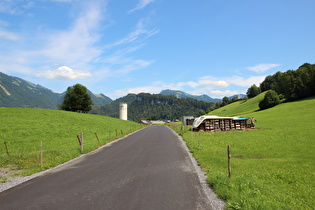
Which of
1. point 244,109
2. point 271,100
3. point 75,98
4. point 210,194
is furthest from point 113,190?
point 244,109

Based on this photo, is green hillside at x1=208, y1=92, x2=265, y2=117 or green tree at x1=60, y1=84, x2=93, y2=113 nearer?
green tree at x1=60, y1=84, x2=93, y2=113

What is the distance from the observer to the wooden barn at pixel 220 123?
41969 millimetres

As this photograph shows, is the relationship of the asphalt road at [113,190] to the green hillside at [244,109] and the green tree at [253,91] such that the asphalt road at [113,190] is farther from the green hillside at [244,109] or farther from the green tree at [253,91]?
the green tree at [253,91]

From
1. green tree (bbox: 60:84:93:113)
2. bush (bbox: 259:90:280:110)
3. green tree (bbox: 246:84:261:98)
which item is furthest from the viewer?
green tree (bbox: 246:84:261:98)

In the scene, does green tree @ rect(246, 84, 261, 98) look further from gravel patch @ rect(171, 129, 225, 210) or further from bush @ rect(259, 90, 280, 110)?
gravel patch @ rect(171, 129, 225, 210)

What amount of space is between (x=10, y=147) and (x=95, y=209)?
71.4 feet

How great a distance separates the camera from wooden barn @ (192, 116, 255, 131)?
41969 mm

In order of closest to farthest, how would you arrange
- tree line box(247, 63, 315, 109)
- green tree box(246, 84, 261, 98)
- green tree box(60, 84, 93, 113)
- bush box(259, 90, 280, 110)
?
tree line box(247, 63, 315, 109) → bush box(259, 90, 280, 110) → green tree box(60, 84, 93, 113) → green tree box(246, 84, 261, 98)

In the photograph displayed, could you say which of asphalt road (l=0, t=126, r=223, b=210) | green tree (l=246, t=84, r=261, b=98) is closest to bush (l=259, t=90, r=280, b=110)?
green tree (l=246, t=84, r=261, b=98)

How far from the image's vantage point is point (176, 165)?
12.1 meters

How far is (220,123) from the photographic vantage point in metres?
42.9

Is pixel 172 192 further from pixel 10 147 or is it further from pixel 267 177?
pixel 10 147

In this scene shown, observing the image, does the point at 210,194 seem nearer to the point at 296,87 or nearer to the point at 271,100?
the point at 271,100

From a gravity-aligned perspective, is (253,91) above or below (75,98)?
above
